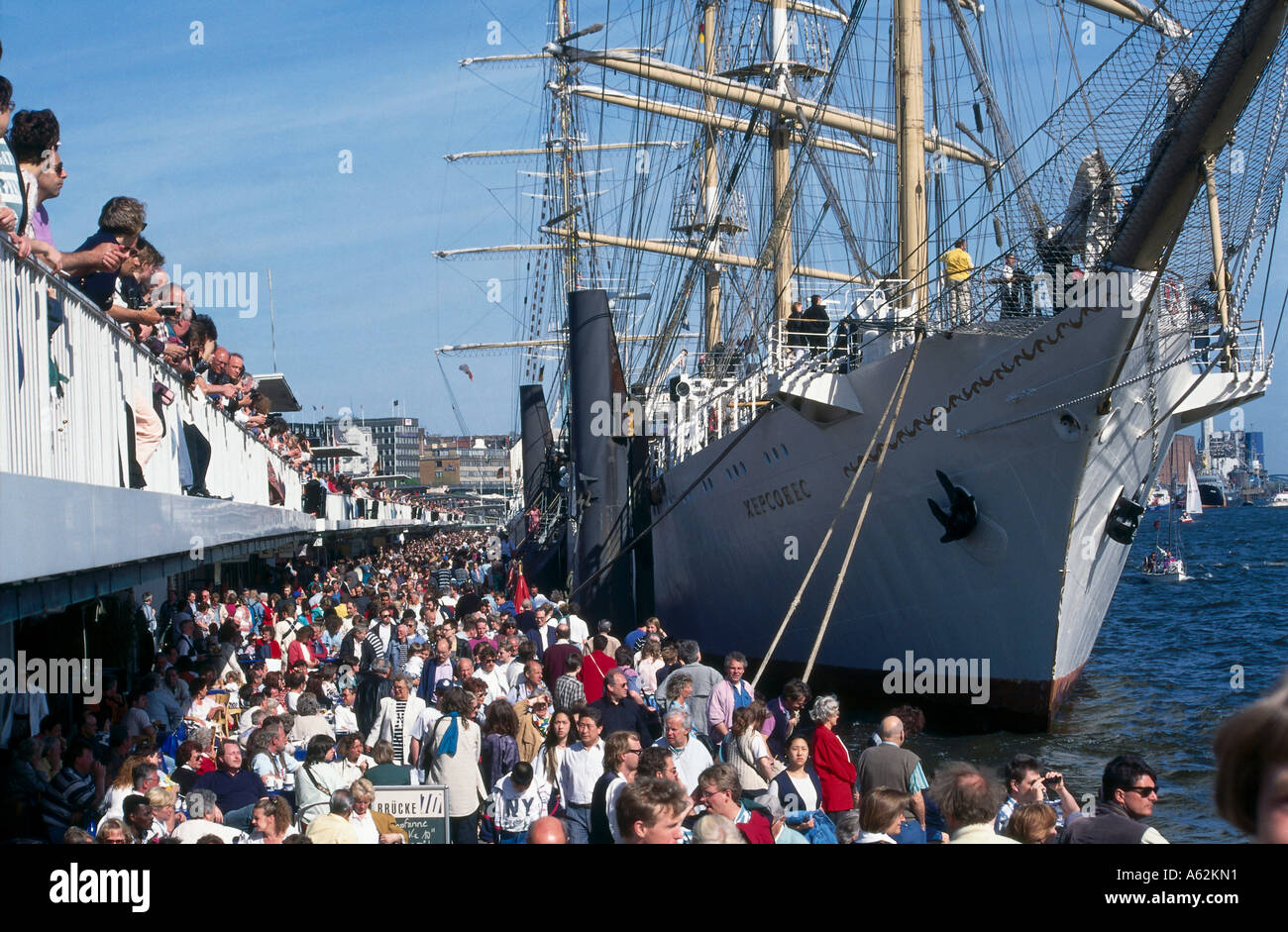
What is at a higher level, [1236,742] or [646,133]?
[646,133]

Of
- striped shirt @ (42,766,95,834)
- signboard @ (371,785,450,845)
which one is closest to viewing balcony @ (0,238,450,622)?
striped shirt @ (42,766,95,834)

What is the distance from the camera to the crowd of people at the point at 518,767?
5480 mm

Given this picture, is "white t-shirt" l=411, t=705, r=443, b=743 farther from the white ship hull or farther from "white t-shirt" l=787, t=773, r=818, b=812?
the white ship hull

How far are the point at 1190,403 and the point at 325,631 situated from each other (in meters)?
10.6

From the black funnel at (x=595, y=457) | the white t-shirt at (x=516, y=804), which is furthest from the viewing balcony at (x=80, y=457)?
the black funnel at (x=595, y=457)

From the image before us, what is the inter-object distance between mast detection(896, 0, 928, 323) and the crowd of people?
8962 mm

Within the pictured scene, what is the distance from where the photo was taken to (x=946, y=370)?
652 inches

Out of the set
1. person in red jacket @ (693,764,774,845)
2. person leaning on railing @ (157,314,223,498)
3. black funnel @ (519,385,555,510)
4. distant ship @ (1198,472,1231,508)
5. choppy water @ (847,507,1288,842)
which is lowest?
choppy water @ (847,507,1288,842)

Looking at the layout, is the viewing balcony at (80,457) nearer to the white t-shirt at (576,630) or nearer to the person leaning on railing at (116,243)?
the person leaning on railing at (116,243)

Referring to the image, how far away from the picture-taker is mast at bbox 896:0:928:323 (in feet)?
62.9

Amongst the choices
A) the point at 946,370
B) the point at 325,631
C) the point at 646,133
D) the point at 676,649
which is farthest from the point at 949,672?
the point at 646,133

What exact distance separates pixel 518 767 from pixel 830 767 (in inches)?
75.1

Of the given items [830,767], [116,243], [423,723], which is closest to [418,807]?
[423,723]
